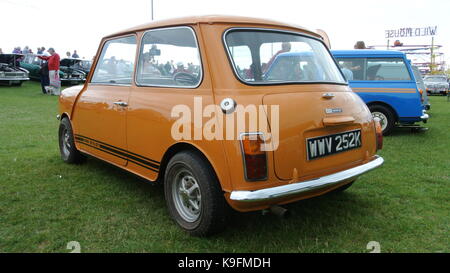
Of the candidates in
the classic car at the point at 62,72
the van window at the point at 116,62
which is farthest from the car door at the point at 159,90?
the classic car at the point at 62,72

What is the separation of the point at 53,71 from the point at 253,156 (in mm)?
14773

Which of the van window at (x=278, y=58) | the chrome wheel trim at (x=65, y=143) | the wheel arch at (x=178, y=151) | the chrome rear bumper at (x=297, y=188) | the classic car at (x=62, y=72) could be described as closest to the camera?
the chrome rear bumper at (x=297, y=188)

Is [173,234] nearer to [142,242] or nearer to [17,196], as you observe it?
[142,242]

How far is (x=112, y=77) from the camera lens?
4.14 meters

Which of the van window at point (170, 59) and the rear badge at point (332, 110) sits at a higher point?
the van window at point (170, 59)

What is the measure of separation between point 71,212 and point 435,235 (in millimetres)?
3371

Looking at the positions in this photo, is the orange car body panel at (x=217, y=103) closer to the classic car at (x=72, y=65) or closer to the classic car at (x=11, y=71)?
the classic car at (x=11, y=71)

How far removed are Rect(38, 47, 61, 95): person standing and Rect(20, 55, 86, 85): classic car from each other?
213 centimetres

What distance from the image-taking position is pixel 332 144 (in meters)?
3.03

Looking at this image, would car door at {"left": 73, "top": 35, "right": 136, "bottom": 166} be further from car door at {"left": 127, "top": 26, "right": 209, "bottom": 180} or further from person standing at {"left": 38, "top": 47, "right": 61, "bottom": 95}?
person standing at {"left": 38, "top": 47, "right": 61, "bottom": 95}

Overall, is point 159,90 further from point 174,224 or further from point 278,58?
point 174,224

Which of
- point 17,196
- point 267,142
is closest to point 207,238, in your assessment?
point 267,142

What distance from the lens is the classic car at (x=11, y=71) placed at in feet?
57.6

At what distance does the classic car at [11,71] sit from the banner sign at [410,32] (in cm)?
5759
